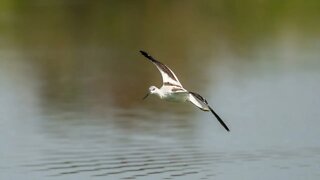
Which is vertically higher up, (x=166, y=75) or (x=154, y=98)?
(x=154, y=98)

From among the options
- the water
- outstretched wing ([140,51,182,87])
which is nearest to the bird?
outstretched wing ([140,51,182,87])

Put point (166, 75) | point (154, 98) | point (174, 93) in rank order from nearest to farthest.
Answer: point (174, 93), point (166, 75), point (154, 98)

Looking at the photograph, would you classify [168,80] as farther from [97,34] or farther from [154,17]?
[154,17]

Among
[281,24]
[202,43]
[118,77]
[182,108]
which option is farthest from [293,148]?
[281,24]

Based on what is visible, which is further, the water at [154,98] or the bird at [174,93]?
the water at [154,98]

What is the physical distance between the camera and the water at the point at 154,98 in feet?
51.1

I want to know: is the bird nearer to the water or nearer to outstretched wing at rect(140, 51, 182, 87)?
outstretched wing at rect(140, 51, 182, 87)

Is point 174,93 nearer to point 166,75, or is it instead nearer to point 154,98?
point 166,75

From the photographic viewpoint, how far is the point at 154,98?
22.5 meters

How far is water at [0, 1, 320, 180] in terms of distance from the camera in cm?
1558

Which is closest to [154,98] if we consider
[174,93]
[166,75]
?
[166,75]

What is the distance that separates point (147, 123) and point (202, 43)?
13.5 metres

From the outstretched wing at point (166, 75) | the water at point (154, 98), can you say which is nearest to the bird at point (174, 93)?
the outstretched wing at point (166, 75)

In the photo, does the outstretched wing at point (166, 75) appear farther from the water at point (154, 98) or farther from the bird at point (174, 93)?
the water at point (154, 98)
